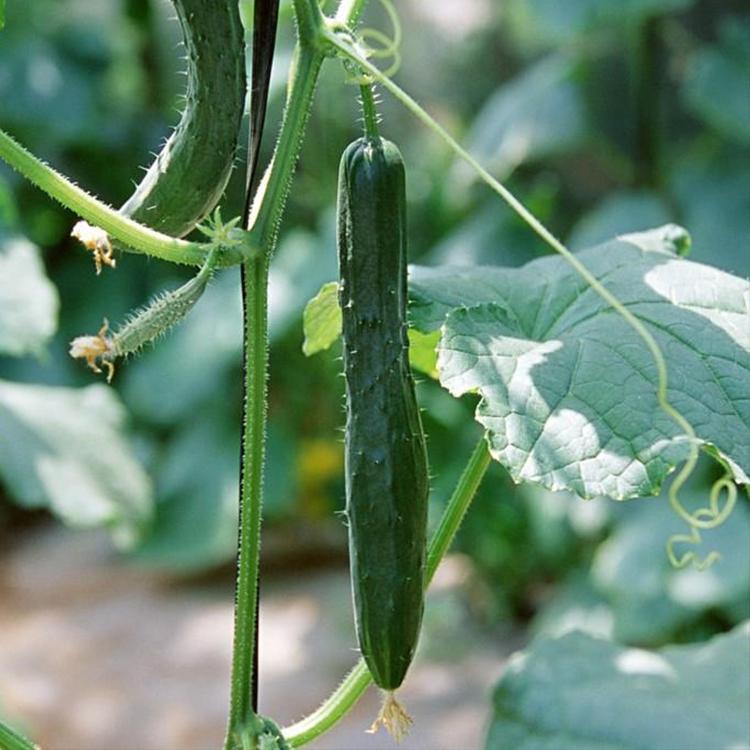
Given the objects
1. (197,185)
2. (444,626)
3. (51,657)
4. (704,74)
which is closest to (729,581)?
(444,626)

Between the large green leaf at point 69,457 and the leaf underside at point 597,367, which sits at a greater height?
the large green leaf at point 69,457

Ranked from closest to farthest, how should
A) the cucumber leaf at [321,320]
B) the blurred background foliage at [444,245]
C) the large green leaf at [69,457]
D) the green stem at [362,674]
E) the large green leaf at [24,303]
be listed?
the green stem at [362,674], the cucumber leaf at [321,320], the large green leaf at [24,303], the large green leaf at [69,457], the blurred background foliage at [444,245]

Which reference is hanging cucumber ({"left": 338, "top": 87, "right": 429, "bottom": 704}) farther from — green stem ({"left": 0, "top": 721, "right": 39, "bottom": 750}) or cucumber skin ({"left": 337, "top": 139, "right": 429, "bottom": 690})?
green stem ({"left": 0, "top": 721, "right": 39, "bottom": 750})

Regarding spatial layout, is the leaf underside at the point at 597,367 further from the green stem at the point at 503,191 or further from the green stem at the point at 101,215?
the green stem at the point at 101,215

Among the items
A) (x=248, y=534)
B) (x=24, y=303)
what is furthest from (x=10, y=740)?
(x=24, y=303)

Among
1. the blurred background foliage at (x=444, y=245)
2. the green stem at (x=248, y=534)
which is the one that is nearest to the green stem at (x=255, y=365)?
the green stem at (x=248, y=534)

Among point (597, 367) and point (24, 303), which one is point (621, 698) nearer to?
point (597, 367)

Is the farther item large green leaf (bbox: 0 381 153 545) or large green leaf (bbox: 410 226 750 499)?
large green leaf (bbox: 0 381 153 545)

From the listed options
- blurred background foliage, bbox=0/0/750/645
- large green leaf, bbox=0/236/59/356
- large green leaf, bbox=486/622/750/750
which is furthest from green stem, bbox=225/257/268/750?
blurred background foliage, bbox=0/0/750/645

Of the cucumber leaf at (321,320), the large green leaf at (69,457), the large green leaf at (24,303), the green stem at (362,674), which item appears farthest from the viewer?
the large green leaf at (69,457)
